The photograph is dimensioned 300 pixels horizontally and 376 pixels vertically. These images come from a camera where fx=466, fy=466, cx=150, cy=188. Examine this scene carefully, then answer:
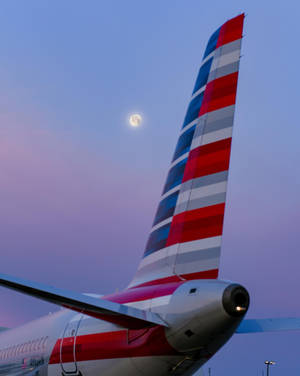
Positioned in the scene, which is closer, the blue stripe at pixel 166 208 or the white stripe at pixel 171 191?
the blue stripe at pixel 166 208

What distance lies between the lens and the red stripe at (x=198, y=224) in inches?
311

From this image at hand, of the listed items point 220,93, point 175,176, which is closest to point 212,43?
point 220,93

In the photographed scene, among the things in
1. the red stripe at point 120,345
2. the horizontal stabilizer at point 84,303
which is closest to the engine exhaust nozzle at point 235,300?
the horizontal stabilizer at point 84,303

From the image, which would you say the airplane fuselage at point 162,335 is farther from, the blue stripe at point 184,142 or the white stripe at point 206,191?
the blue stripe at point 184,142

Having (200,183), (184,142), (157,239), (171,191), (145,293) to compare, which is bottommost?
(145,293)

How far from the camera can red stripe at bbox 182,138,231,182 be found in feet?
27.6

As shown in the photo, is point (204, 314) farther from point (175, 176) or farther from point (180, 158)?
point (180, 158)

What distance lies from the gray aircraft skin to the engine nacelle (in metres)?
0.01

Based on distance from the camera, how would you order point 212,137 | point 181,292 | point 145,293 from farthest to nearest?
point 212,137
point 145,293
point 181,292

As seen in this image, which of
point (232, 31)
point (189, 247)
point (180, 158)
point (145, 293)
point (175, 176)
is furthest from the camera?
point (232, 31)

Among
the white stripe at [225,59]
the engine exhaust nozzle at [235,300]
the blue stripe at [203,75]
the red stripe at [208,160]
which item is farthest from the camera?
the blue stripe at [203,75]

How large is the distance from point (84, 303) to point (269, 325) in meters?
3.58

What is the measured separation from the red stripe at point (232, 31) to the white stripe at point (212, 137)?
86.4 inches

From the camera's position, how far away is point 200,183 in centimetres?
845
